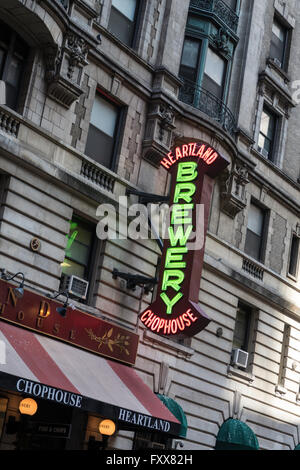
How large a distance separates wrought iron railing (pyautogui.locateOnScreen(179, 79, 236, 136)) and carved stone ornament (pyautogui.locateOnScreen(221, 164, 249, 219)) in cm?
144

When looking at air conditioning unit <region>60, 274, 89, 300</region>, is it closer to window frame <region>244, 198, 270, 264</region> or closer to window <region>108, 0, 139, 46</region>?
window <region>108, 0, 139, 46</region>

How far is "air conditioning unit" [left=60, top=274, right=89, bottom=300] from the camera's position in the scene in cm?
1988

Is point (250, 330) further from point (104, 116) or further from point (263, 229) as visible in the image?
point (104, 116)

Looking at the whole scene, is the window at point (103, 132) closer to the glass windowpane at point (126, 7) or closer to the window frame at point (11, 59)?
the window frame at point (11, 59)

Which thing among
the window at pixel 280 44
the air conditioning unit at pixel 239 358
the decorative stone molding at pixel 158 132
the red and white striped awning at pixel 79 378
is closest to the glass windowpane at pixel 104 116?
the decorative stone molding at pixel 158 132

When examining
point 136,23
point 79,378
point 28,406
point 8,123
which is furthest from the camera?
point 136,23

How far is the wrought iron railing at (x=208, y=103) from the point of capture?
83.1 feet

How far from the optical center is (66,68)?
793 inches

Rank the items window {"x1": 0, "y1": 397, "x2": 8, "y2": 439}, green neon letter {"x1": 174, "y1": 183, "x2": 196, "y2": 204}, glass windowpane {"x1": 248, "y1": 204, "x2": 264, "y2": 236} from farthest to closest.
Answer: glass windowpane {"x1": 248, "y1": 204, "x2": 264, "y2": 236} < green neon letter {"x1": 174, "y1": 183, "x2": 196, "y2": 204} < window {"x1": 0, "y1": 397, "x2": 8, "y2": 439}

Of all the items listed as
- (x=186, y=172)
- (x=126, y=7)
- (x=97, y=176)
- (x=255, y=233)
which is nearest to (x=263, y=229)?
(x=255, y=233)

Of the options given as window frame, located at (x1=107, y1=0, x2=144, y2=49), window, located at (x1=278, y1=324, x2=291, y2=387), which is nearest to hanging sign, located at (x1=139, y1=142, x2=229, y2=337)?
window frame, located at (x1=107, y1=0, x2=144, y2=49)

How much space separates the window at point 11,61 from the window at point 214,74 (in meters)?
8.28

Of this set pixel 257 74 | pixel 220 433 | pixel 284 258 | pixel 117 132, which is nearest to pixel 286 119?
pixel 257 74

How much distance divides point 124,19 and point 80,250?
292 inches
